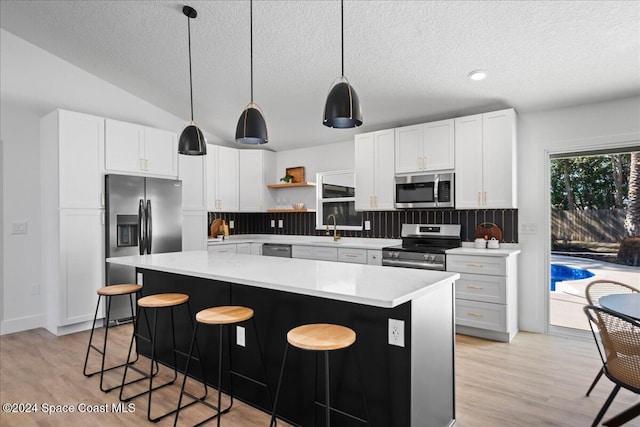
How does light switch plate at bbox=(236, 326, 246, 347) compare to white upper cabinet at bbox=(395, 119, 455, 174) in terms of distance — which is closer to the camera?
light switch plate at bbox=(236, 326, 246, 347)

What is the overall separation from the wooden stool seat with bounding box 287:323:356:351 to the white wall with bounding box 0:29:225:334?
4.08m

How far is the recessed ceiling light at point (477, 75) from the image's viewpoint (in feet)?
11.0

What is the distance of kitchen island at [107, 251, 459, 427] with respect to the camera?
6.22 ft

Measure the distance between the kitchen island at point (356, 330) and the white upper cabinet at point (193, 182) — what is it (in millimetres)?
2507

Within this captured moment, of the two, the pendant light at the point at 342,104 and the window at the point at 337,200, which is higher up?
the pendant light at the point at 342,104

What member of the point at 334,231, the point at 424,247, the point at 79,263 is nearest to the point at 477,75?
the point at 424,247

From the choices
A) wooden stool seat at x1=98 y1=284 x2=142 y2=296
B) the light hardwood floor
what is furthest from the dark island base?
wooden stool seat at x1=98 y1=284 x2=142 y2=296

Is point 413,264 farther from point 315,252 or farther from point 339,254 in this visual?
point 315,252

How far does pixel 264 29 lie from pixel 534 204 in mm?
3268

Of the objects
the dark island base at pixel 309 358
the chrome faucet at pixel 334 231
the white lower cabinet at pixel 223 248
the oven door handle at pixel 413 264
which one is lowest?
the dark island base at pixel 309 358

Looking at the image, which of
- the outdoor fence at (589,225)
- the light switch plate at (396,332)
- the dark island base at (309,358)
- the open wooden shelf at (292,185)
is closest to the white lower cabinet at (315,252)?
the open wooden shelf at (292,185)

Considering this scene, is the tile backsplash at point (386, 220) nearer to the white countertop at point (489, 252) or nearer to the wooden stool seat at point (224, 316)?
the white countertop at point (489, 252)

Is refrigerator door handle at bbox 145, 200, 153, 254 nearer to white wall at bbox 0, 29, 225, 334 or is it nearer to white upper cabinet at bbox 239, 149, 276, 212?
white wall at bbox 0, 29, 225, 334

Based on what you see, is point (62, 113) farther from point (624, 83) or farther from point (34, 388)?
point (624, 83)
